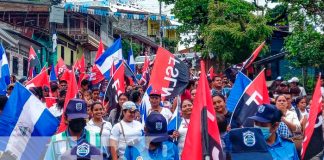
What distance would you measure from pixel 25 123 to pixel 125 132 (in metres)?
1.24

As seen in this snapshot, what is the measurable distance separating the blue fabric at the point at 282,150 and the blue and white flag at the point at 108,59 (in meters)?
9.07

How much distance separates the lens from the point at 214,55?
33.9 metres

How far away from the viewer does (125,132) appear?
9531 millimetres

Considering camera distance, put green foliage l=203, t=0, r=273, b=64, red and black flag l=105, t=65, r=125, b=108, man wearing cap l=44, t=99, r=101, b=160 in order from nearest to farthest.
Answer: man wearing cap l=44, t=99, r=101, b=160 → red and black flag l=105, t=65, r=125, b=108 → green foliage l=203, t=0, r=273, b=64

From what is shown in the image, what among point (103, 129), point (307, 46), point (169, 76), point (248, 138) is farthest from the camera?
point (307, 46)

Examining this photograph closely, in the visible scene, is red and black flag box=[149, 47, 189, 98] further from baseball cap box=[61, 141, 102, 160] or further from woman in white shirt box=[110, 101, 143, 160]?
baseball cap box=[61, 141, 102, 160]

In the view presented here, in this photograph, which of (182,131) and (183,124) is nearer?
(182,131)

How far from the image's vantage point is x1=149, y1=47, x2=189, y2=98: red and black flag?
12.5m

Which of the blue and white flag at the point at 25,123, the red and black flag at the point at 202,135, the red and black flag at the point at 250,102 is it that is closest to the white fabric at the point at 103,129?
the blue and white flag at the point at 25,123

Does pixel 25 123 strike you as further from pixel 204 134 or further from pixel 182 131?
pixel 204 134

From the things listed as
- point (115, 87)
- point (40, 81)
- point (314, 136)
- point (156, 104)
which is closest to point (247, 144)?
point (314, 136)

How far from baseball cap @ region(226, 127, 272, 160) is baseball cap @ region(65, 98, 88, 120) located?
1965mm

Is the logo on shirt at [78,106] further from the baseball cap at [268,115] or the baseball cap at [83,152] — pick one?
the baseball cap at [268,115]

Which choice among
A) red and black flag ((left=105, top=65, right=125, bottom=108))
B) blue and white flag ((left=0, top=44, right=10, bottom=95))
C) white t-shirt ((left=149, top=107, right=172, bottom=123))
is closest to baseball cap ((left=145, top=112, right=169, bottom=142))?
white t-shirt ((left=149, top=107, right=172, bottom=123))
